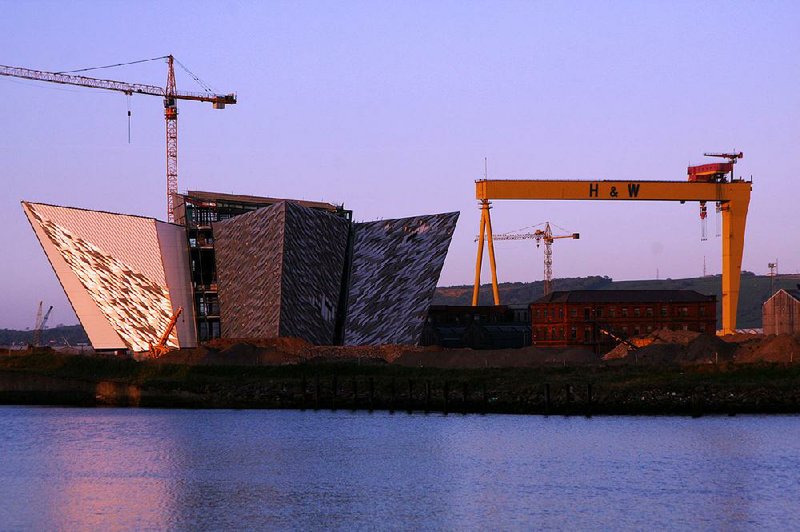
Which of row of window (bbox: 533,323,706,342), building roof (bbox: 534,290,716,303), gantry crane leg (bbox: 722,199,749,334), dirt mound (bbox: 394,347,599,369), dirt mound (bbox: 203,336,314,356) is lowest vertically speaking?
dirt mound (bbox: 394,347,599,369)

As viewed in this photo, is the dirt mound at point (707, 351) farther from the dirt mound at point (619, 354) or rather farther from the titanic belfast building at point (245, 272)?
the titanic belfast building at point (245, 272)

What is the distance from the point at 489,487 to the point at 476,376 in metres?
35.2

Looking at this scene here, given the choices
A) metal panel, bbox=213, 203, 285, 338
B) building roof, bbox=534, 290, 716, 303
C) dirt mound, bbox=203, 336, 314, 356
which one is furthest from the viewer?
building roof, bbox=534, 290, 716, 303

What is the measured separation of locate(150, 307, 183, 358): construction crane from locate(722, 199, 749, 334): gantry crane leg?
162 feet

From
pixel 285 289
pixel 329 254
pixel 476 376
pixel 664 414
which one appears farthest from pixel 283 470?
pixel 329 254

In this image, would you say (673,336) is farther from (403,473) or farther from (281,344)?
(403,473)

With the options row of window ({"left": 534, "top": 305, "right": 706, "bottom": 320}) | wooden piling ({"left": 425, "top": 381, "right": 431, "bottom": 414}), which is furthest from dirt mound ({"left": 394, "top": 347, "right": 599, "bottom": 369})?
row of window ({"left": 534, "top": 305, "right": 706, "bottom": 320})

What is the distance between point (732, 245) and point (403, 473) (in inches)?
2806

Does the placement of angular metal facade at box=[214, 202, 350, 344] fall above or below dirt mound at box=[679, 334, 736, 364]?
above

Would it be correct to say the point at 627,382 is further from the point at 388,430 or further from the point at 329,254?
the point at 329,254

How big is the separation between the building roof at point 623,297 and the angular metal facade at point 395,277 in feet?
61.1

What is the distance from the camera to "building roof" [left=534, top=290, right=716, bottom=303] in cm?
11450

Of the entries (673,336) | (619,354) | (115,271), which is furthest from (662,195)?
(115,271)

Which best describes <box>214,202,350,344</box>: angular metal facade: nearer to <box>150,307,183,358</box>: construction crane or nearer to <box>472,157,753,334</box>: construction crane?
<box>150,307,183,358</box>: construction crane
